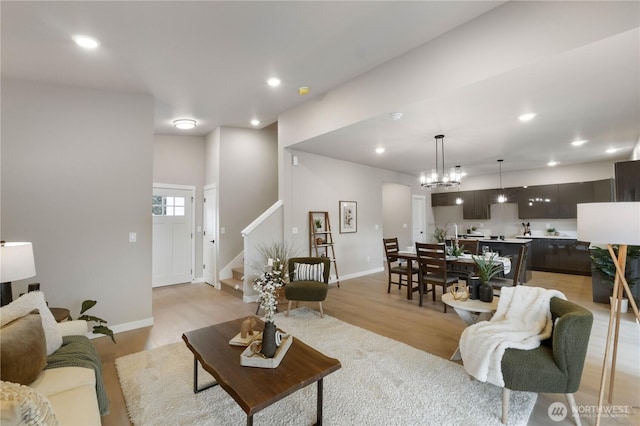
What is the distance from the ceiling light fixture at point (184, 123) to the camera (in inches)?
199

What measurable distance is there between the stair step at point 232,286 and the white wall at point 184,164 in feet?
3.48

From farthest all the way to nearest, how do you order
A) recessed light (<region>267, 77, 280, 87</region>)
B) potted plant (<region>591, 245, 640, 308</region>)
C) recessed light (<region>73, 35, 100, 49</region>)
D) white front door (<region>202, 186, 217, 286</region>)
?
white front door (<region>202, 186, 217, 286</region>), potted plant (<region>591, 245, 640, 308</region>), recessed light (<region>267, 77, 280, 87</region>), recessed light (<region>73, 35, 100, 49</region>)

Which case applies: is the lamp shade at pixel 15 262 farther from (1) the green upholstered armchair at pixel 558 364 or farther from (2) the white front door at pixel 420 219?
(2) the white front door at pixel 420 219

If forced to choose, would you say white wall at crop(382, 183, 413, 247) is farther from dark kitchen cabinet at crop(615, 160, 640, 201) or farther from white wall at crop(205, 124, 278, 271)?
dark kitchen cabinet at crop(615, 160, 640, 201)

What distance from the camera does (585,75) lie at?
2553 mm

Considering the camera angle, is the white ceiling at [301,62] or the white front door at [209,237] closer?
the white ceiling at [301,62]

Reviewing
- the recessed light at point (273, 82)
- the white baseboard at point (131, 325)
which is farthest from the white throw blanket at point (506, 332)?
the white baseboard at point (131, 325)

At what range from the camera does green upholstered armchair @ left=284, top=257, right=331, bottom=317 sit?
378 centimetres

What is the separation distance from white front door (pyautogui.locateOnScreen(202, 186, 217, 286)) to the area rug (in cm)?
305

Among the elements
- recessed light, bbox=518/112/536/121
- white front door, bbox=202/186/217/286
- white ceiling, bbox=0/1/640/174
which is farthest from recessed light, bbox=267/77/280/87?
recessed light, bbox=518/112/536/121

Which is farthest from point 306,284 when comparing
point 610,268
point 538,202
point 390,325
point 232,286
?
point 538,202

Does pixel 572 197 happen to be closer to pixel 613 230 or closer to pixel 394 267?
pixel 394 267

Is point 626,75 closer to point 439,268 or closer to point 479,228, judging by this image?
point 439,268

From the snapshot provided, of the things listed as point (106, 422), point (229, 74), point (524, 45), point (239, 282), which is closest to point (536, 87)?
point (524, 45)
